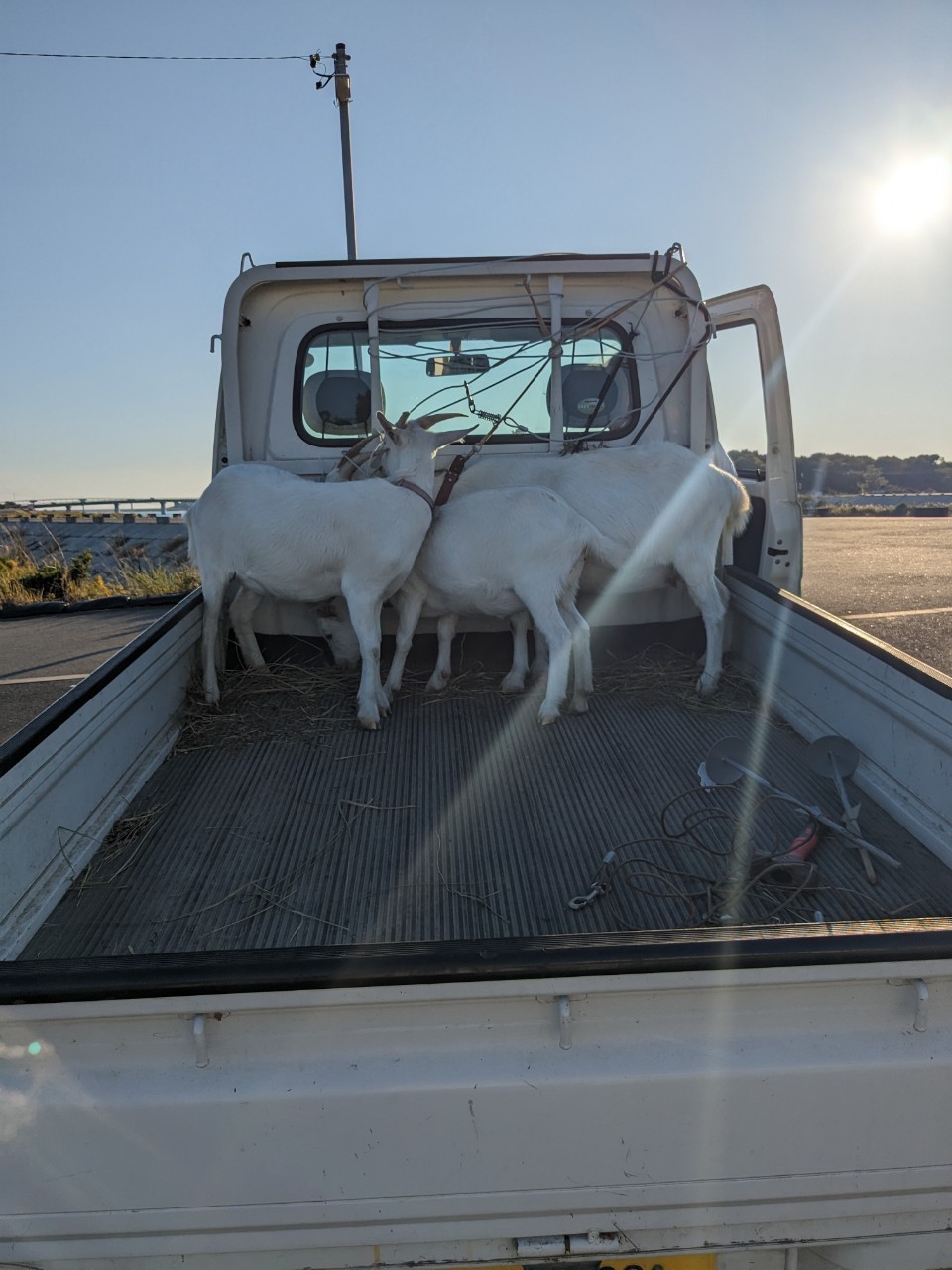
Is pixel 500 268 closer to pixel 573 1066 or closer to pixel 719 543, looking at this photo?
pixel 719 543

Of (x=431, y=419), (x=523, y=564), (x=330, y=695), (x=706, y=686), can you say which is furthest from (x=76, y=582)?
(x=706, y=686)

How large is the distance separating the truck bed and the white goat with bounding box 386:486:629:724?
0.32 m

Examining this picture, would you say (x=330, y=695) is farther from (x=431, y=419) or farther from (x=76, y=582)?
(x=76, y=582)

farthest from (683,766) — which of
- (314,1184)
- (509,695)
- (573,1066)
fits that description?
(314,1184)

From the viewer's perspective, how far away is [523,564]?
470 centimetres

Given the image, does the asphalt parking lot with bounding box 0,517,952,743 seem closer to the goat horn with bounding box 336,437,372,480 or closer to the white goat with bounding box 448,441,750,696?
the goat horn with bounding box 336,437,372,480

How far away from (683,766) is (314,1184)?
2486mm

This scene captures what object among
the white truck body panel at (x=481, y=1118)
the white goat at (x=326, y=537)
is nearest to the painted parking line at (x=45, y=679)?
the white goat at (x=326, y=537)

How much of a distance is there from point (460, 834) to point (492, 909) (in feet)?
1.76

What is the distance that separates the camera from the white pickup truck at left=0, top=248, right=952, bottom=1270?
1830mm

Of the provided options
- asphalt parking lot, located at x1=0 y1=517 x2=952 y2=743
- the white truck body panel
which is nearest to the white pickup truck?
the white truck body panel

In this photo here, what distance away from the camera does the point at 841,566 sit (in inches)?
668

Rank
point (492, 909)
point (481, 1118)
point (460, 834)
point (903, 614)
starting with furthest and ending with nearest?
point (903, 614) → point (460, 834) → point (492, 909) → point (481, 1118)

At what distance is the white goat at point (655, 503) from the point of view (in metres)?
4.97
